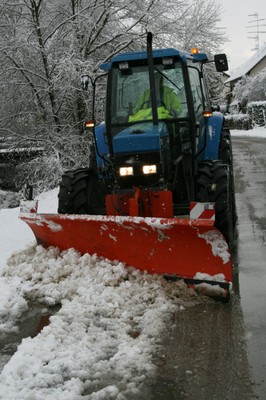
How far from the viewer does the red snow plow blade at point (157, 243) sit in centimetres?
422

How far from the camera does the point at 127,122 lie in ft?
18.1

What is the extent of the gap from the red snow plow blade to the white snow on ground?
0.40ft

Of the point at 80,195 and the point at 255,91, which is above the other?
the point at 80,195

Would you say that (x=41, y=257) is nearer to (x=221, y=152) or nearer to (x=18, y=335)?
(x=18, y=335)

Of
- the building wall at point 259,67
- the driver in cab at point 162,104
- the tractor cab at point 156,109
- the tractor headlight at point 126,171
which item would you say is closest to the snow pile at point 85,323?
the tractor headlight at point 126,171

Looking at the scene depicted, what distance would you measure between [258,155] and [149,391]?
12768 millimetres

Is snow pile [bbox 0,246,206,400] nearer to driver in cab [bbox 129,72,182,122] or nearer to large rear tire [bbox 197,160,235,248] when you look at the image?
large rear tire [bbox 197,160,235,248]

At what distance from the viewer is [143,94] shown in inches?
219

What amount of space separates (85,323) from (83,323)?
4 centimetres

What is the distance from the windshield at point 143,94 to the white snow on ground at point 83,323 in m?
1.76

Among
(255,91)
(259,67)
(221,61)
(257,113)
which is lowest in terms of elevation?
(257,113)

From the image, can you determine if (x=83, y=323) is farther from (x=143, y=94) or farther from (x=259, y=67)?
(x=259, y=67)

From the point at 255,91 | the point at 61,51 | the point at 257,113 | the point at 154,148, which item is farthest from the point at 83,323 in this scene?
the point at 255,91

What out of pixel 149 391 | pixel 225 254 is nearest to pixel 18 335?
pixel 149 391
